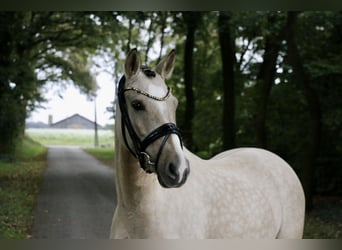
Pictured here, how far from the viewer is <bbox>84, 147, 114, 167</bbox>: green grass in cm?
320

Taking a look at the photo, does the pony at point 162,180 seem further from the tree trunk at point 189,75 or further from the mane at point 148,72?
the tree trunk at point 189,75

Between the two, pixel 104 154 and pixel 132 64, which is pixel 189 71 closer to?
pixel 104 154

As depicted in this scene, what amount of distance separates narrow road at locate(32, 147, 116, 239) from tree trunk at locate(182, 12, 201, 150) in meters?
0.74

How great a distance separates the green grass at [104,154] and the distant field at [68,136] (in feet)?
0.14

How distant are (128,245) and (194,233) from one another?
1.12 feet

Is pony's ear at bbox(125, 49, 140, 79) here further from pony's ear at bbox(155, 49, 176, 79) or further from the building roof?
the building roof

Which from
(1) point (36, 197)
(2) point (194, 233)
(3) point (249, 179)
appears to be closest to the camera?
(2) point (194, 233)

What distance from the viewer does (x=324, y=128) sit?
3.68 meters

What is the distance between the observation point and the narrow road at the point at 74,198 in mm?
3297

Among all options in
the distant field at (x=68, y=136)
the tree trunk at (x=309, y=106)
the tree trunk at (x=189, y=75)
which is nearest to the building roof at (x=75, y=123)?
the distant field at (x=68, y=136)

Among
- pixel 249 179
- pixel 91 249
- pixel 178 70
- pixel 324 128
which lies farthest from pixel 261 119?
pixel 91 249

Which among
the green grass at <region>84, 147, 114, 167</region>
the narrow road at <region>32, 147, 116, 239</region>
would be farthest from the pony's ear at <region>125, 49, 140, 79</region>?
the narrow road at <region>32, 147, 116, 239</region>

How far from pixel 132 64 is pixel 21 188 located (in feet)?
6.29

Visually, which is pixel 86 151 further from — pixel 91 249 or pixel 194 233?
pixel 194 233
